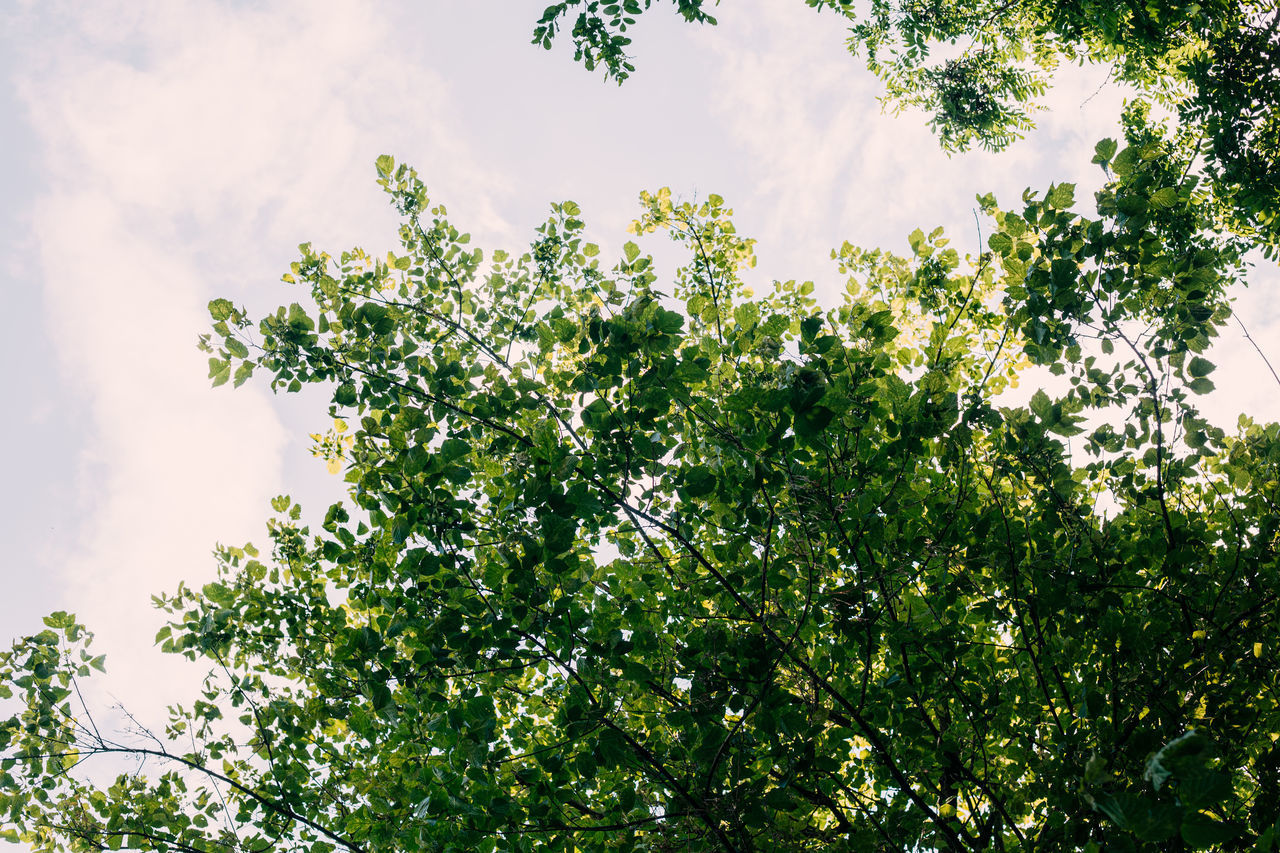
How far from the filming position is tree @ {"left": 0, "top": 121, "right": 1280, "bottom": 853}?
289 centimetres

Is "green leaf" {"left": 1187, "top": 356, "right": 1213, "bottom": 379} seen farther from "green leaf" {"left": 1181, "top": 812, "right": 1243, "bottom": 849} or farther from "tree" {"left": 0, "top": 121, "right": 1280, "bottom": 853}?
"green leaf" {"left": 1181, "top": 812, "right": 1243, "bottom": 849}

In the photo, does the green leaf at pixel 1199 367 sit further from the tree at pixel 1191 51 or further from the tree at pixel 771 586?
the tree at pixel 1191 51

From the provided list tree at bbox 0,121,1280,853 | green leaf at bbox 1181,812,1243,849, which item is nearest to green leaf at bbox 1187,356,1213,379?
tree at bbox 0,121,1280,853

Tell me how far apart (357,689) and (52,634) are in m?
2.05

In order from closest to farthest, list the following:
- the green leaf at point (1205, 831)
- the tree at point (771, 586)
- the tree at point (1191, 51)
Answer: the green leaf at point (1205, 831) < the tree at point (771, 586) < the tree at point (1191, 51)

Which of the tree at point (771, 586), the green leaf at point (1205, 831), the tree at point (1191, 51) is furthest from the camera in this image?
the tree at point (1191, 51)

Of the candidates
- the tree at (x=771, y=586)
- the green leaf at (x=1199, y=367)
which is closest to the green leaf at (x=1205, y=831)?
the tree at (x=771, y=586)

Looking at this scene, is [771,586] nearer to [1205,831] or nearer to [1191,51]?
[1205,831]

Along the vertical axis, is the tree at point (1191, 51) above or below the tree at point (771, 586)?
above

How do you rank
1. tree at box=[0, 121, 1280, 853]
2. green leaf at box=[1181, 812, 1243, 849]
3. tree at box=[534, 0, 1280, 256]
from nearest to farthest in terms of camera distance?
green leaf at box=[1181, 812, 1243, 849] → tree at box=[0, 121, 1280, 853] → tree at box=[534, 0, 1280, 256]

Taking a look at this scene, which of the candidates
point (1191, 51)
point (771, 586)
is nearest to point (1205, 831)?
point (771, 586)

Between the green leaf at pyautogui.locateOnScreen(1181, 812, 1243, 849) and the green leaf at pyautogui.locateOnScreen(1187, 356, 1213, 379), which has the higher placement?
the green leaf at pyautogui.locateOnScreen(1187, 356, 1213, 379)

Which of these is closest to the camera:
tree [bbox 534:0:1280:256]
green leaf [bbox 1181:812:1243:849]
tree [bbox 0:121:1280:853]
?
green leaf [bbox 1181:812:1243:849]

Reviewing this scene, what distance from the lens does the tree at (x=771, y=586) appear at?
9.48 ft
